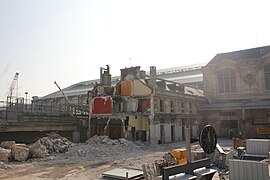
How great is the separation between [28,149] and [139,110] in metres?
13.6

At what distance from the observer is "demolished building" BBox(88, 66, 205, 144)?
29188 mm

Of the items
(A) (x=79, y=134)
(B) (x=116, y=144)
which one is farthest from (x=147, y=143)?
(A) (x=79, y=134)

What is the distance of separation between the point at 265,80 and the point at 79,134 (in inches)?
1049

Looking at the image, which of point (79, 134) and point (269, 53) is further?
point (269, 53)

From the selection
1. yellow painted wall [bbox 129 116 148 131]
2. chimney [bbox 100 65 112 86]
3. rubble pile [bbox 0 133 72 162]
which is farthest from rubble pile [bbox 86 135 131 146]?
chimney [bbox 100 65 112 86]

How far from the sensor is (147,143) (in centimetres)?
2841

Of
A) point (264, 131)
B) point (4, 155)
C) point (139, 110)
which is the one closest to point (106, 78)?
point (139, 110)

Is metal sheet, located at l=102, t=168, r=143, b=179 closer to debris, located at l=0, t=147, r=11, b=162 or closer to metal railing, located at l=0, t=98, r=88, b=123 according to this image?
debris, located at l=0, t=147, r=11, b=162

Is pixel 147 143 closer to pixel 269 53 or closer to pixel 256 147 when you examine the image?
pixel 256 147

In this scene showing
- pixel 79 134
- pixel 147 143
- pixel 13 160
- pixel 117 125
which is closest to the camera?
pixel 13 160

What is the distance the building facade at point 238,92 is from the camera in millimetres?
34125

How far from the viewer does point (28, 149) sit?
64.8 ft

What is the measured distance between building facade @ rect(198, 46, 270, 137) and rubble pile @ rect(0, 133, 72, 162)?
21.8 meters

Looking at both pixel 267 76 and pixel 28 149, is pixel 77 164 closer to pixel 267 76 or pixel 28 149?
pixel 28 149
